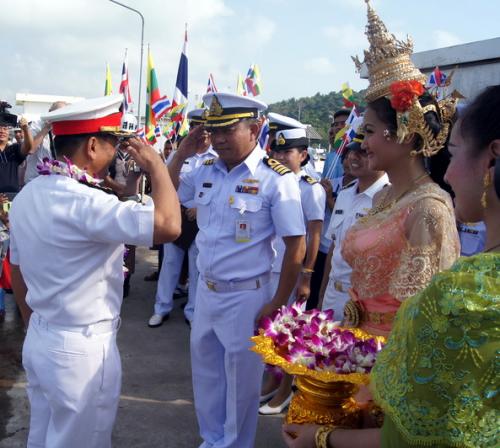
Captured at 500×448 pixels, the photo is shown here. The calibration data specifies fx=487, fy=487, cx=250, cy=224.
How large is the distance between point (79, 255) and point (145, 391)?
217 centimetres

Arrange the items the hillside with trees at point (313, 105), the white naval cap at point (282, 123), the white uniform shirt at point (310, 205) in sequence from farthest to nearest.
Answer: the hillside with trees at point (313, 105) < the white naval cap at point (282, 123) < the white uniform shirt at point (310, 205)

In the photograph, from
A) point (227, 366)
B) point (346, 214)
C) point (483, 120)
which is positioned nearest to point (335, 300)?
point (346, 214)

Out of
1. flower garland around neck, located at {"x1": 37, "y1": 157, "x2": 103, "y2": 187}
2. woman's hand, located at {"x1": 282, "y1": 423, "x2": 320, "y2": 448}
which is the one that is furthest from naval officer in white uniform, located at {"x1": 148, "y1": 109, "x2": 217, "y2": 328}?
woman's hand, located at {"x1": 282, "y1": 423, "x2": 320, "y2": 448}

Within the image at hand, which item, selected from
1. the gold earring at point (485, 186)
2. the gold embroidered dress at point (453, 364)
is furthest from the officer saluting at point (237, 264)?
the gold embroidered dress at point (453, 364)

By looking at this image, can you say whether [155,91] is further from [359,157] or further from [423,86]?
[423,86]

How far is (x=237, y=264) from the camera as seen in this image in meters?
2.87

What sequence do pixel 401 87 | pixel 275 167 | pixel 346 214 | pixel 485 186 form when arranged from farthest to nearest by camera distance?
pixel 346 214, pixel 275 167, pixel 401 87, pixel 485 186

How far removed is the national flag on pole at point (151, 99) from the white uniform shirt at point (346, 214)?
15.8ft

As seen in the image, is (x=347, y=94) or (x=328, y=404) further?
(x=347, y=94)

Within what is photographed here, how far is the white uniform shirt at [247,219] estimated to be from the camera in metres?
2.87

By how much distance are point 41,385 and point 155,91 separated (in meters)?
6.41

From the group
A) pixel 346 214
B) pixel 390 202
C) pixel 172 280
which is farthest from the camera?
pixel 172 280

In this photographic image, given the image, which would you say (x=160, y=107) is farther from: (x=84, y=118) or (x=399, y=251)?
(x=399, y=251)

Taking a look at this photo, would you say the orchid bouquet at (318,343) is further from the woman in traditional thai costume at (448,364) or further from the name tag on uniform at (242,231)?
the name tag on uniform at (242,231)
